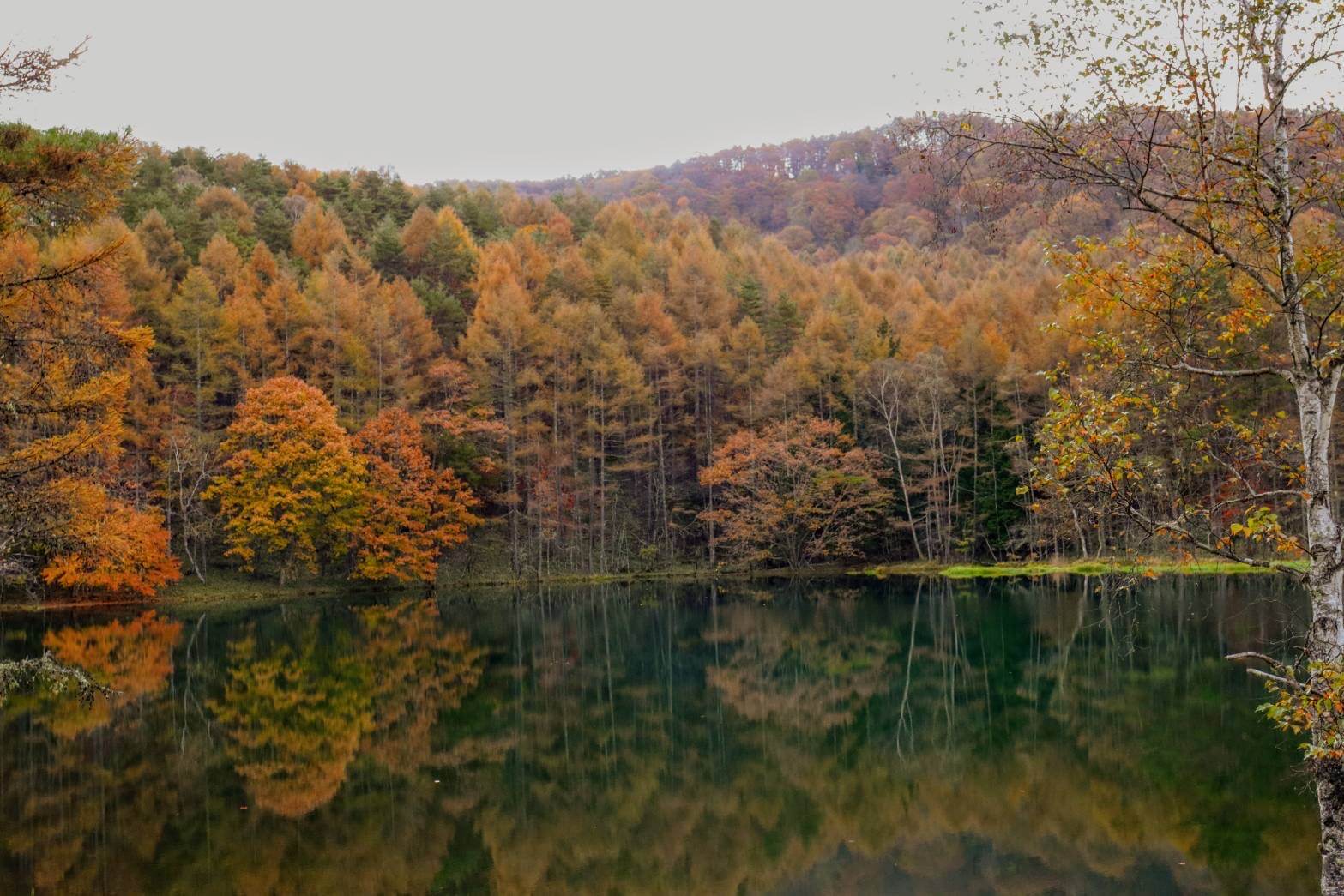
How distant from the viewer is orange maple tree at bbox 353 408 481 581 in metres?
41.1

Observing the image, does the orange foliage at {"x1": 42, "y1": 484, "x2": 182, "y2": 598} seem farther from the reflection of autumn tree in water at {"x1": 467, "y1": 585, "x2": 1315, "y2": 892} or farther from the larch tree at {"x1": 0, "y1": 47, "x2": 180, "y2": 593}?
the larch tree at {"x1": 0, "y1": 47, "x2": 180, "y2": 593}

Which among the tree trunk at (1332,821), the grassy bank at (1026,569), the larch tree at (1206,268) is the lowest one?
the grassy bank at (1026,569)

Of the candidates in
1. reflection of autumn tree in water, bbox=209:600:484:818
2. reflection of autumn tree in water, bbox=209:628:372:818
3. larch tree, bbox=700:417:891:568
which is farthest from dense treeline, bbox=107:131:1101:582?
reflection of autumn tree in water, bbox=209:628:372:818

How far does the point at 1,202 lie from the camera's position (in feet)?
27.5

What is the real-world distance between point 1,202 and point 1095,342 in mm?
8713

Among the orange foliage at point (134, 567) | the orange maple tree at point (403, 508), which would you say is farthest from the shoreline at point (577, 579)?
the orange maple tree at point (403, 508)

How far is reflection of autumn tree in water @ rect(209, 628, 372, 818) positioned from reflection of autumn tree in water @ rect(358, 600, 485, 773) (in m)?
0.30

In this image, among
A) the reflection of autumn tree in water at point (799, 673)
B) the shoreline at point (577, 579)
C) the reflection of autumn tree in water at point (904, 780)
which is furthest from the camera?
the shoreline at point (577, 579)

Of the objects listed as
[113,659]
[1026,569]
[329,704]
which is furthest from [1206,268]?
[1026,569]

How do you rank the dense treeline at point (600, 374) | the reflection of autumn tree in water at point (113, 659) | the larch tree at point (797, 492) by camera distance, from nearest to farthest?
the reflection of autumn tree in water at point (113, 659) → the dense treeline at point (600, 374) → the larch tree at point (797, 492)

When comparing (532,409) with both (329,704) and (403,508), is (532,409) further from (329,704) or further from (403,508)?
(329,704)

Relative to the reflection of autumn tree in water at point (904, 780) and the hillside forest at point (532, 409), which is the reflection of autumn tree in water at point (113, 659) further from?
the reflection of autumn tree in water at point (904, 780)

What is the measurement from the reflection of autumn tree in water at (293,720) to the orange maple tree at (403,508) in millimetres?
18558

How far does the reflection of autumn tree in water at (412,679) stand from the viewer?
525 inches
